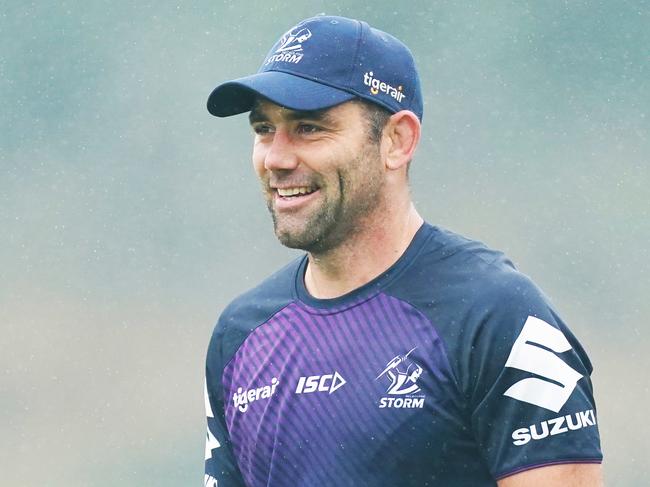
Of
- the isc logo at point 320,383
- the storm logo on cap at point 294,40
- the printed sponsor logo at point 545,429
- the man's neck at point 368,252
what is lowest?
the printed sponsor logo at point 545,429

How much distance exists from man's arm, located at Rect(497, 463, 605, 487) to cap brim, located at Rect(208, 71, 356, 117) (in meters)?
1.16

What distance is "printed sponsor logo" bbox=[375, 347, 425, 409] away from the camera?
3.13 meters

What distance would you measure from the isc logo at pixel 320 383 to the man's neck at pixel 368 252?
268mm

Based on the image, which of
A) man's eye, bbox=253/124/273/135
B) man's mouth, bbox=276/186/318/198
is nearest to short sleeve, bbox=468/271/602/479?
man's mouth, bbox=276/186/318/198

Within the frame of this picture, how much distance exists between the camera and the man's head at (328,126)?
3.32 m

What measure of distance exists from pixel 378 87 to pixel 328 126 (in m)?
0.21

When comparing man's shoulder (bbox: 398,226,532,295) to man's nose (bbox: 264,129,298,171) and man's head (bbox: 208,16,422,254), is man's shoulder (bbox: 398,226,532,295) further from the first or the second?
man's nose (bbox: 264,129,298,171)

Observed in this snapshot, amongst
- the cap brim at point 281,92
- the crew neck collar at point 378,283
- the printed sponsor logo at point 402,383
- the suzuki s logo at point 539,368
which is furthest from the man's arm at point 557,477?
the cap brim at point 281,92

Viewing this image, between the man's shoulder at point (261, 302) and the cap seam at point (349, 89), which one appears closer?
the cap seam at point (349, 89)

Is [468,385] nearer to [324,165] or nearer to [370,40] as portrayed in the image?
[324,165]

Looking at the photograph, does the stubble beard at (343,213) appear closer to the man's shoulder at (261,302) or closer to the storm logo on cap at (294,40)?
the man's shoulder at (261,302)

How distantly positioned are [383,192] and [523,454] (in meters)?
0.88

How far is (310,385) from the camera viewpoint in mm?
3338

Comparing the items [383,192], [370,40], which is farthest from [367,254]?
[370,40]
